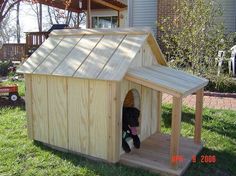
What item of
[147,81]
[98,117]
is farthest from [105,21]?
[147,81]

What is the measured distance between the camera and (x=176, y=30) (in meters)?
11.4

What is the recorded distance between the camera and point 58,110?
5191mm

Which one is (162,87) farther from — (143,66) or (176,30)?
(176,30)

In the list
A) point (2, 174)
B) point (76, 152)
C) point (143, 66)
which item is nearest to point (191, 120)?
point (143, 66)

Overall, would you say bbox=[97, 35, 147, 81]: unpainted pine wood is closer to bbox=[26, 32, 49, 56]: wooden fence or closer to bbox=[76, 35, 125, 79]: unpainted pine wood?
bbox=[76, 35, 125, 79]: unpainted pine wood

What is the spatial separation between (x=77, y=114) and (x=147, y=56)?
1.55 m

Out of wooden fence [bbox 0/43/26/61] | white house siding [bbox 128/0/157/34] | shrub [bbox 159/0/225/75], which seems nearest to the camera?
shrub [bbox 159/0/225/75]

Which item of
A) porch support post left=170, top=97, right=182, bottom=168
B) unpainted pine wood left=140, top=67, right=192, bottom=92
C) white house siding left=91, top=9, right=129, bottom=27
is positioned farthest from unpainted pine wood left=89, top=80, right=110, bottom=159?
white house siding left=91, top=9, right=129, bottom=27

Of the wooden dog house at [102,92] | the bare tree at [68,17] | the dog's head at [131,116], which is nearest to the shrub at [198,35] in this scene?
the wooden dog house at [102,92]

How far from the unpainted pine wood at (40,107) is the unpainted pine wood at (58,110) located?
0.12 metres

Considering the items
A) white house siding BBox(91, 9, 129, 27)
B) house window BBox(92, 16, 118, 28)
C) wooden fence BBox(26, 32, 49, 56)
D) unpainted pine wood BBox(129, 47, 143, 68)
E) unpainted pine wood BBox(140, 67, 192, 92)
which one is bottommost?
unpainted pine wood BBox(140, 67, 192, 92)

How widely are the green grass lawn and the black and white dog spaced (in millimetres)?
463

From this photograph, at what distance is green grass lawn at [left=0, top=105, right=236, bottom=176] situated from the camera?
181 inches

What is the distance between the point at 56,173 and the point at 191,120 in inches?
146
